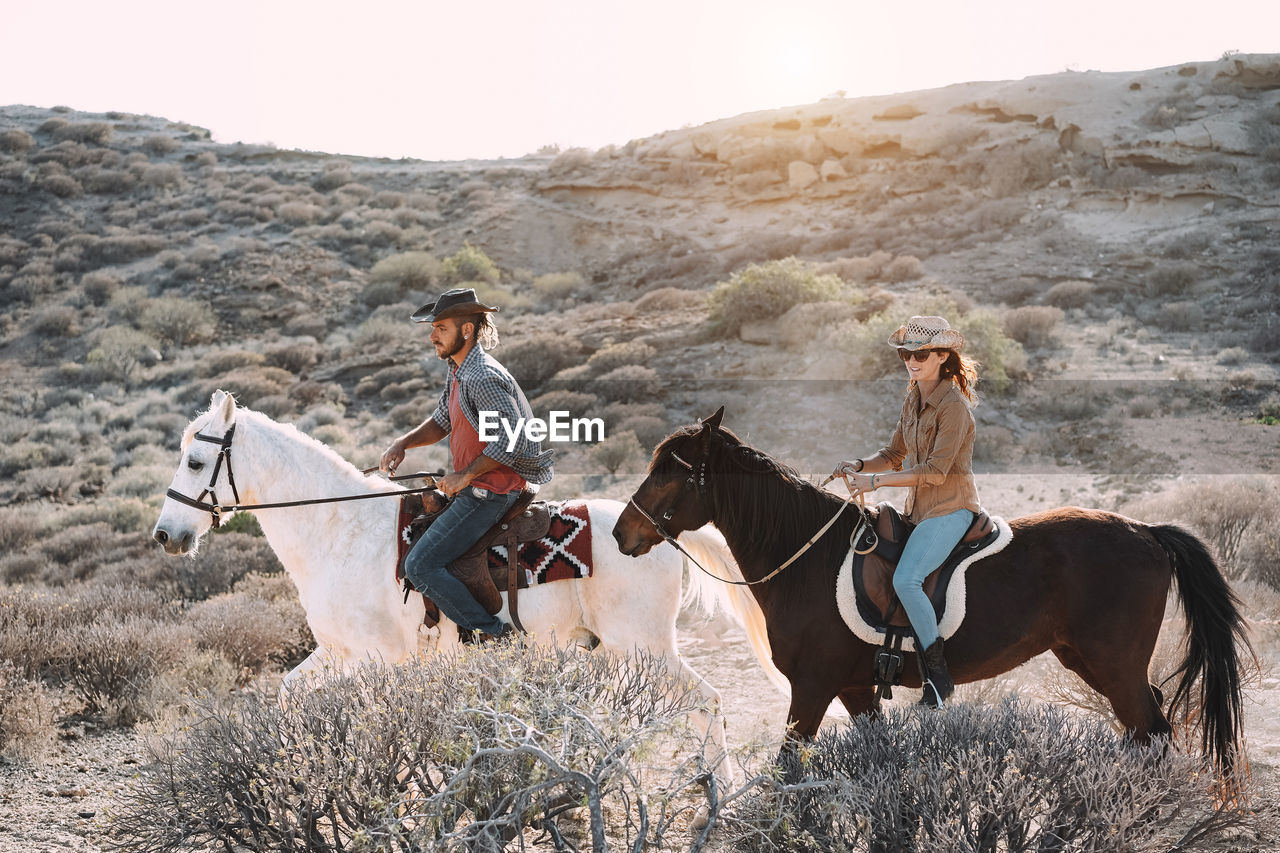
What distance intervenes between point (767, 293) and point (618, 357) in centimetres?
410

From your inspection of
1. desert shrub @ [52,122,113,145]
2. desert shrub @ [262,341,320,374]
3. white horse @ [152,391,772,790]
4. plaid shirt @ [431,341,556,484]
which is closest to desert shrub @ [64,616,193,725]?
white horse @ [152,391,772,790]

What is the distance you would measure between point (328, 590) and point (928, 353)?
377 centimetres

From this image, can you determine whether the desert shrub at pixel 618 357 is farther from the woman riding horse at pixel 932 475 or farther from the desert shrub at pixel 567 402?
the woman riding horse at pixel 932 475

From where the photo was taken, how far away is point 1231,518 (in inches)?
414

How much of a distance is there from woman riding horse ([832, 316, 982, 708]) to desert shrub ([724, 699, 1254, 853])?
47cm

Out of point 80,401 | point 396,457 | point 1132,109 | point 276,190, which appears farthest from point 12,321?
point 1132,109

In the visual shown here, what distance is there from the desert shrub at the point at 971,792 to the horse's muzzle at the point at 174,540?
363 cm

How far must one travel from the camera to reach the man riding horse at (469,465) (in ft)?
17.9

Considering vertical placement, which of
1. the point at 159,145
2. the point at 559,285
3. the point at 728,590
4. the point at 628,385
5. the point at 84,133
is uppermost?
the point at 84,133

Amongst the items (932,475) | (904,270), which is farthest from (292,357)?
(932,475)

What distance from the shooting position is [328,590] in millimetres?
5738

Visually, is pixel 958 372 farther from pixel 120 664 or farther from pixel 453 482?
pixel 120 664

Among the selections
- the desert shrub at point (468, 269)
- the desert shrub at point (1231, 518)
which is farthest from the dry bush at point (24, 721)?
the desert shrub at point (468, 269)

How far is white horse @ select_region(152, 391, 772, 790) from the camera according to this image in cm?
569
